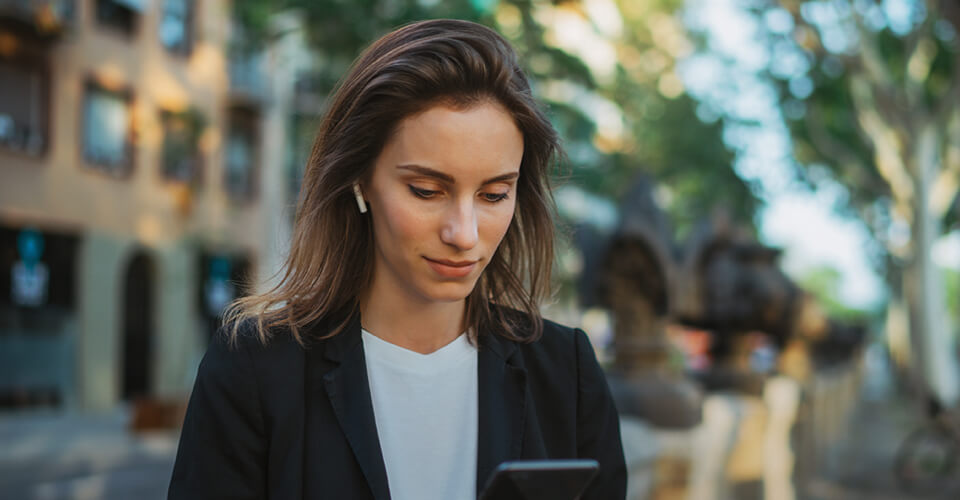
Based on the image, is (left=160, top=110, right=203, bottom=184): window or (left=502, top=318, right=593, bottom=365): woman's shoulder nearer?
(left=502, top=318, right=593, bottom=365): woman's shoulder

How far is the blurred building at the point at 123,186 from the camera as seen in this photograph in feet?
61.9

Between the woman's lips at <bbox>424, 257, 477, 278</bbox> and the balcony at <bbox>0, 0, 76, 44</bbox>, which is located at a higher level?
the balcony at <bbox>0, 0, 76, 44</bbox>

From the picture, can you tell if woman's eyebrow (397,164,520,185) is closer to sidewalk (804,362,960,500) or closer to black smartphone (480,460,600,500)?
black smartphone (480,460,600,500)

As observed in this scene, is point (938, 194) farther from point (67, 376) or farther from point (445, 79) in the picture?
point (445, 79)

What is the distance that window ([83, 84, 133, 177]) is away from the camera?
68.9ft

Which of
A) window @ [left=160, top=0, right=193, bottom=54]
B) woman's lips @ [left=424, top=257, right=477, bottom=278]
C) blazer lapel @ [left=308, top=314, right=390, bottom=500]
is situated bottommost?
blazer lapel @ [left=308, top=314, right=390, bottom=500]

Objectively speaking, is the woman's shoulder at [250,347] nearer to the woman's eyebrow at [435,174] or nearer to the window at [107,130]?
the woman's eyebrow at [435,174]

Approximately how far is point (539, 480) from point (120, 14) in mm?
22709

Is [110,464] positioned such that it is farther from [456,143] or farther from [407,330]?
[456,143]

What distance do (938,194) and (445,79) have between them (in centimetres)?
2079

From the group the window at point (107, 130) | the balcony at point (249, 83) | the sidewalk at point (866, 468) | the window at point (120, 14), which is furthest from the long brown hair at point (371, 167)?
the balcony at point (249, 83)

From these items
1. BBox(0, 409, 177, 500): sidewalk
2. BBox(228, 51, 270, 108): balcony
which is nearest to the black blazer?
BBox(0, 409, 177, 500): sidewalk

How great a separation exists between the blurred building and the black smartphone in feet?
49.9

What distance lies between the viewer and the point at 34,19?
18453 mm
